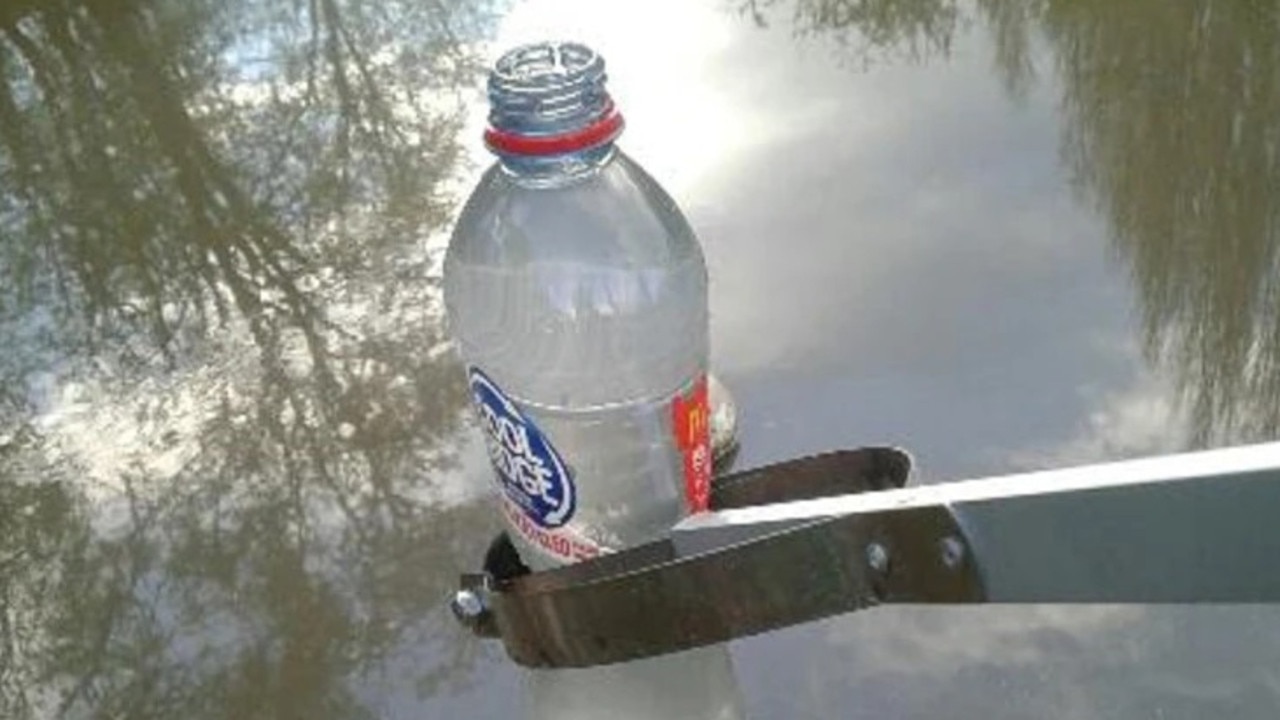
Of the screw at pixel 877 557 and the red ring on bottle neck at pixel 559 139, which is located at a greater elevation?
the red ring on bottle neck at pixel 559 139

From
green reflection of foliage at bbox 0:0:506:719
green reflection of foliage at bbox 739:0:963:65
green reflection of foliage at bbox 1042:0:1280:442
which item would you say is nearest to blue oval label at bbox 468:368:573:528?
green reflection of foliage at bbox 0:0:506:719

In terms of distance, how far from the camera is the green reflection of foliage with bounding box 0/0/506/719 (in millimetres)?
1805

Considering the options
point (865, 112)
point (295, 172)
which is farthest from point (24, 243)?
point (865, 112)

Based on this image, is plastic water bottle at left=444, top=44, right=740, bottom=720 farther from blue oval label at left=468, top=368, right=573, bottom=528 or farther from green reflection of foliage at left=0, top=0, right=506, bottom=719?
green reflection of foliage at left=0, top=0, right=506, bottom=719

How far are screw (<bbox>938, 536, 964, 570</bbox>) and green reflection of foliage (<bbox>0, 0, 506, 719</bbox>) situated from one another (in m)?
1.21

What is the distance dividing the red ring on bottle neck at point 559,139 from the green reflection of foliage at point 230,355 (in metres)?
1.08

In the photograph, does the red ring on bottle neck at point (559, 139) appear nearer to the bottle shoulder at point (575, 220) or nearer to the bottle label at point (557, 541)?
the bottle shoulder at point (575, 220)

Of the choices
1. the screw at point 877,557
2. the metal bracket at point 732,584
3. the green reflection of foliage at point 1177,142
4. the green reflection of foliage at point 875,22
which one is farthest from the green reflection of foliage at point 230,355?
the screw at point 877,557

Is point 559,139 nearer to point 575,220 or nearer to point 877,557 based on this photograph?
point 575,220

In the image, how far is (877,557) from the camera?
0.59m

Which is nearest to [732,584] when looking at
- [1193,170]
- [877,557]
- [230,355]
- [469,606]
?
[877,557]

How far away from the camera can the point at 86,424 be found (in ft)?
7.09

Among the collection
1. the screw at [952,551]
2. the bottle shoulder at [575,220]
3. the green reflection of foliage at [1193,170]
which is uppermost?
the bottle shoulder at [575,220]

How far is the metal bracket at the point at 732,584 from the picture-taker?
0.58 metres
